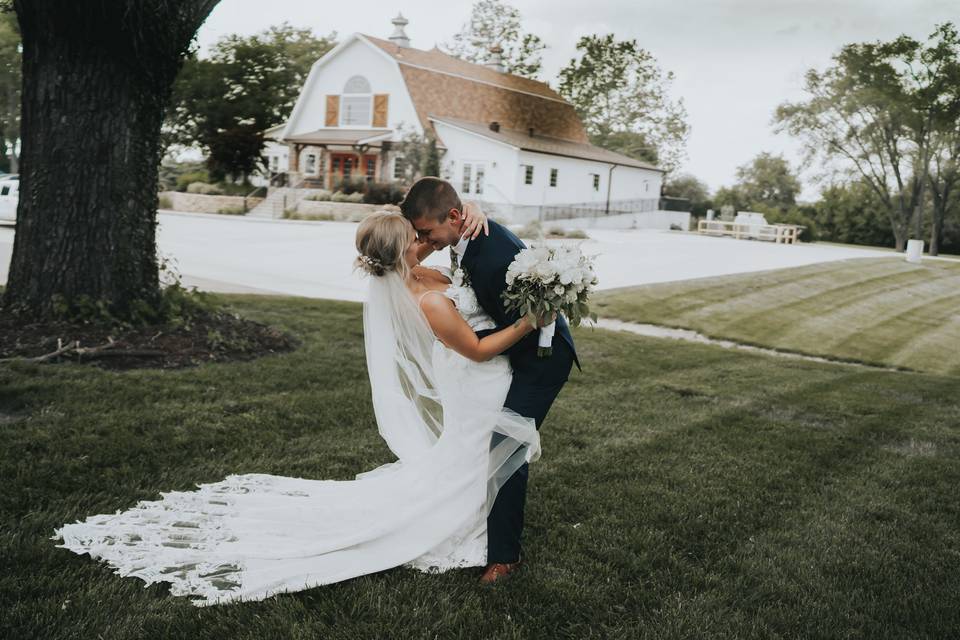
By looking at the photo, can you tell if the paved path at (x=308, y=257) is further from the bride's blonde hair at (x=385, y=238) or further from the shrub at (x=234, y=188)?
the shrub at (x=234, y=188)

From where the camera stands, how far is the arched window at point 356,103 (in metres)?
40.5

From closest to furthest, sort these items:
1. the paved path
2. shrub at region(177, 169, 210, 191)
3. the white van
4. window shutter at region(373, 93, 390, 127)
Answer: the paved path < the white van < shrub at region(177, 169, 210, 191) < window shutter at region(373, 93, 390, 127)

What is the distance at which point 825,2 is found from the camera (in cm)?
1430

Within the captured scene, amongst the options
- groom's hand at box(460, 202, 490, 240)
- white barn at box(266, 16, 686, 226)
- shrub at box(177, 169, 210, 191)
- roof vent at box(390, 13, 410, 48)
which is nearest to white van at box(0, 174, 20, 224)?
shrub at box(177, 169, 210, 191)

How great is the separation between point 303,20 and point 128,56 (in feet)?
154

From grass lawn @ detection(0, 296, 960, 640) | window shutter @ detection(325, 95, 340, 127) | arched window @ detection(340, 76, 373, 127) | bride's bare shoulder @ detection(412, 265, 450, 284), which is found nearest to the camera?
grass lawn @ detection(0, 296, 960, 640)

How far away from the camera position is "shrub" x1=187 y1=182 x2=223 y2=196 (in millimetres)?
36594

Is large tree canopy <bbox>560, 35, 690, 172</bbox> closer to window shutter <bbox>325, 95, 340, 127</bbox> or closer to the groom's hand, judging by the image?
window shutter <bbox>325, 95, 340, 127</bbox>

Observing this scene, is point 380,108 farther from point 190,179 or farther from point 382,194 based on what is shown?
point 190,179

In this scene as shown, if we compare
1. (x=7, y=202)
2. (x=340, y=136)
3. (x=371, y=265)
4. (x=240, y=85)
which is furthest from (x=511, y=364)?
(x=240, y=85)

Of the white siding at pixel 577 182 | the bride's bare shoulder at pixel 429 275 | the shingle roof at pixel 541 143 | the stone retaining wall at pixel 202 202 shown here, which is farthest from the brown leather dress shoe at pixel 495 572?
the stone retaining wall at pixel 202 202

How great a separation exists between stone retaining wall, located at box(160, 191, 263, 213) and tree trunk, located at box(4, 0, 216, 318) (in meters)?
29.7

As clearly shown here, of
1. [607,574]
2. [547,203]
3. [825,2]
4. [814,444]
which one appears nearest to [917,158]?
[547,203]

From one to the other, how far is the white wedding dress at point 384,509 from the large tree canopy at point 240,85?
3967 cm
